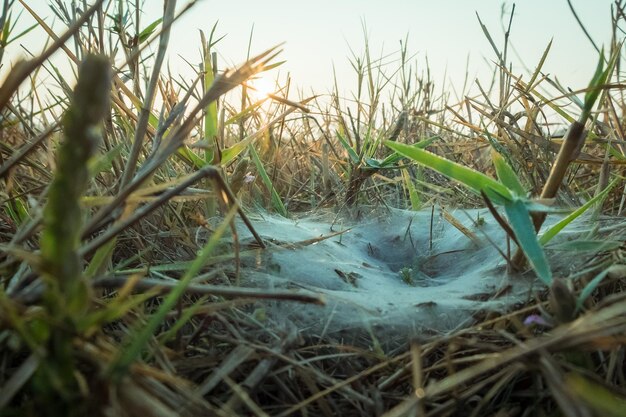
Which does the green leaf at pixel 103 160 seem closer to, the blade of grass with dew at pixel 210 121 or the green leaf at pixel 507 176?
the blade of grass with dew at pixel 210 121

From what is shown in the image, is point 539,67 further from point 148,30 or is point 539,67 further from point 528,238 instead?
point 148,30

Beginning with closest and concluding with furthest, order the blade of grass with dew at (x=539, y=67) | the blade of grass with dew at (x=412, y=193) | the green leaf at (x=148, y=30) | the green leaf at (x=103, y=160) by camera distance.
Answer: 1. the green leaf at (x=103, y=160)
2. the green leaf at (x=148, y=30)
3. the blade of grass with dew at (x=539, y=67)
4. the blade of grass with dew at (x=412, y=193)

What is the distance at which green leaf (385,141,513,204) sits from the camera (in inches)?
40.7

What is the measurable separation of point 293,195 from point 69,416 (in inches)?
69.5

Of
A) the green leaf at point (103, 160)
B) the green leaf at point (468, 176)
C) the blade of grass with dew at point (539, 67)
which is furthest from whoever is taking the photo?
the blade of grass with dew at point (539, 67)

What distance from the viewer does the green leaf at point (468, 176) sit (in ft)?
3.39

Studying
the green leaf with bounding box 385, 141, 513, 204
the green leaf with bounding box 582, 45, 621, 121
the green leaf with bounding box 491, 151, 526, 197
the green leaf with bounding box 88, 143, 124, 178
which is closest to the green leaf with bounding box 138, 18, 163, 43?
the green leaf with bounding box 88, 143, 124, 178

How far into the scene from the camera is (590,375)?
707mm

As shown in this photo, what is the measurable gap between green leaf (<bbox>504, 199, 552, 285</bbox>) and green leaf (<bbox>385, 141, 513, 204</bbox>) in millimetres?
26

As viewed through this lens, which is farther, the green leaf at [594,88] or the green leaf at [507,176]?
the green leaf at [507,176]

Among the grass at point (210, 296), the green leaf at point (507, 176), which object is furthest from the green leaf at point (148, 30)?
the green leaf at point (507, 176)

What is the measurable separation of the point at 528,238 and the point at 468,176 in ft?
0.57

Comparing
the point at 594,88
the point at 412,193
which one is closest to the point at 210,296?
the point at 594,88

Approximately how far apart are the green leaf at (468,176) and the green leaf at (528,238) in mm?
Answer: 26
